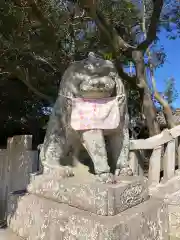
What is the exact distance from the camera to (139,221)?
50.8 inches

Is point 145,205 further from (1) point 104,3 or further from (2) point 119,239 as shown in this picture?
(1) point 104,3

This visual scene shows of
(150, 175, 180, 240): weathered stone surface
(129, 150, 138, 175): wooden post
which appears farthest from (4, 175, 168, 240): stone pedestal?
(129, 150, 138, 175): wooden post

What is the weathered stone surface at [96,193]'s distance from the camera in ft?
4.04

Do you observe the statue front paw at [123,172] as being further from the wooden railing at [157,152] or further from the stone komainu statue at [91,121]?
the wooden railing at [157,152]

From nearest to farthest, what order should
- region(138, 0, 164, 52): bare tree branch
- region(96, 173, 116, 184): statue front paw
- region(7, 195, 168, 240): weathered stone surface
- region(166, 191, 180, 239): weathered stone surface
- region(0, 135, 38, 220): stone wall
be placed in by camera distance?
region(7, 195, 168, 240): weathered stone surface
region(96, 173, 116, 184): statue front paw
region(166, 191, 180, 239): weathered stone surface
region(0, 135, 38, 220): stone wall
region(138, 0, 164, 52): bare tree branch

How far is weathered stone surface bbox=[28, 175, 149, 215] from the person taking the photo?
1231 mm

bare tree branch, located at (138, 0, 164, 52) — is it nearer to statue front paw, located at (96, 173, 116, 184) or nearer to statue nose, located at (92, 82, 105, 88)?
statue nose, located at (92, 82, 105, 88)

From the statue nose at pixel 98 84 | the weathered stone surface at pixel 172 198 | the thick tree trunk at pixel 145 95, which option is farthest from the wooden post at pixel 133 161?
the thick tree trunk at pixel 145 95

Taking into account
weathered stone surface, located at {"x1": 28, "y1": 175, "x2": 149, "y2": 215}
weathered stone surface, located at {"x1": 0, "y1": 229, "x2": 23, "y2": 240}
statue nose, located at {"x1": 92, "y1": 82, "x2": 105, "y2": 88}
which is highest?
statue nose, located at {"x1": 92, "y1": 82, "x2": 105, "y2": 88}

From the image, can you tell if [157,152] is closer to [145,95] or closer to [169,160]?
[169,160]

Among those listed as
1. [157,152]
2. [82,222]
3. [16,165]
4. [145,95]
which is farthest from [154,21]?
[82,222]

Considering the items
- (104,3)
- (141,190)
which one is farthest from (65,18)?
(141,190)

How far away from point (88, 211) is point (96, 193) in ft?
0.38

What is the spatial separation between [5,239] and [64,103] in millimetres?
947
